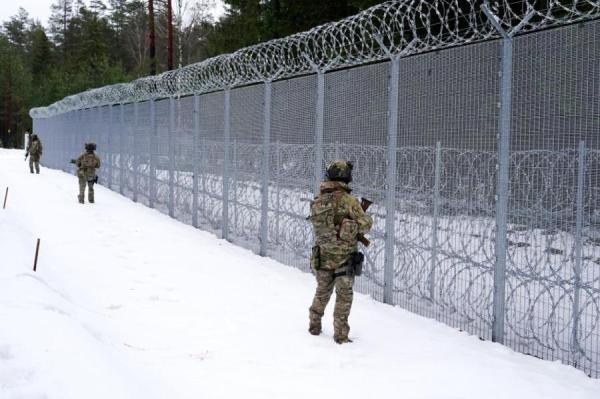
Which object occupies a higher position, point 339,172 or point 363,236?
point 339,172

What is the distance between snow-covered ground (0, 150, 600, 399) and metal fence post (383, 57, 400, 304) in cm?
51

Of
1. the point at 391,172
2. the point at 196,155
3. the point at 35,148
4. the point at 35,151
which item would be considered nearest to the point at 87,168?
the point at 196,155

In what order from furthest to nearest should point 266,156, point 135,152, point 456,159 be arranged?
point 135,152
point 266,156
point 456,159

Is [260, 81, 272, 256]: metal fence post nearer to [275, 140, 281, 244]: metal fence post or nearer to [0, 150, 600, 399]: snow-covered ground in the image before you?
[275, 140, 281, 244]: metal fence post

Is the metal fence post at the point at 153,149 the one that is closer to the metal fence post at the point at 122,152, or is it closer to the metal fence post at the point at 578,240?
the metal fence post at the point at 122,152

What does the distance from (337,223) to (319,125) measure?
108 inches

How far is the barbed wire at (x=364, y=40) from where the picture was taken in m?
5.14

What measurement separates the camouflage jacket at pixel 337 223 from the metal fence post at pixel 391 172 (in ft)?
4.27

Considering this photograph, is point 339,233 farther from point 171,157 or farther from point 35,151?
point 35,151

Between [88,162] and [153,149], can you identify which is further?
[88,162]

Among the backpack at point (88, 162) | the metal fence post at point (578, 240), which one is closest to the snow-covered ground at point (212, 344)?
the metal fence post at point (578, 240)

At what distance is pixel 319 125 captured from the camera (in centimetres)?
755

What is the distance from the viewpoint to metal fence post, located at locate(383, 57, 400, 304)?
20.6 feet

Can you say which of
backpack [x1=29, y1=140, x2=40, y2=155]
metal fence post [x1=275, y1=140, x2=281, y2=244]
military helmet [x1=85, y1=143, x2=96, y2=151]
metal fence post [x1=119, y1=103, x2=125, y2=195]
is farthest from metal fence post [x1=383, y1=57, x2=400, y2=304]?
backpack [x1=29, y1=140, x2=40, y2=155]
